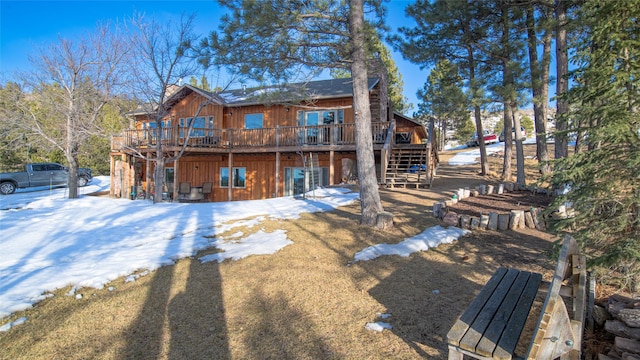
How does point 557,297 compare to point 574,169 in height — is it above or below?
below

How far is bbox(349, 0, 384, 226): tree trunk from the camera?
6.95 meters

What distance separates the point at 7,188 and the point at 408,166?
21.7 m

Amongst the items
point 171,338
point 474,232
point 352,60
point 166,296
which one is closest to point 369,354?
point 171,338

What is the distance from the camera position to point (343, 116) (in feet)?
51.1

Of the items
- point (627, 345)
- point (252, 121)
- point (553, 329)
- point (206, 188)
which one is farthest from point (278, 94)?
point (206, 188)

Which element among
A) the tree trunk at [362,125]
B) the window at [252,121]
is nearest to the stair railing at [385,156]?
the tree trunk at [362,125]

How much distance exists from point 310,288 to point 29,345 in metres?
2.86

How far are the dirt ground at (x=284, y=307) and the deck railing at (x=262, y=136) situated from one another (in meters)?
8.43

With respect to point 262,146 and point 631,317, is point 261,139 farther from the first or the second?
point 631,317

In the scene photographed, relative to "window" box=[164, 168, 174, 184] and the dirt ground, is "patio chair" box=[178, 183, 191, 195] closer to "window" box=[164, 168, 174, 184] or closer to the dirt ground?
"window" box=[164, 168, 174, 184]

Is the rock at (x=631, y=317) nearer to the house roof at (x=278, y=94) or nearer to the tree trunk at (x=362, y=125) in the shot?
the tree trunk at (x=362, y=125)

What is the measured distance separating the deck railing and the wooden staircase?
3.04 ft

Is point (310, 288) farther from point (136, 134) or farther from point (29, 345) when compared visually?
point (136, 134)

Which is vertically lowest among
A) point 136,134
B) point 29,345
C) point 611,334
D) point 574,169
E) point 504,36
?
point 29,345
